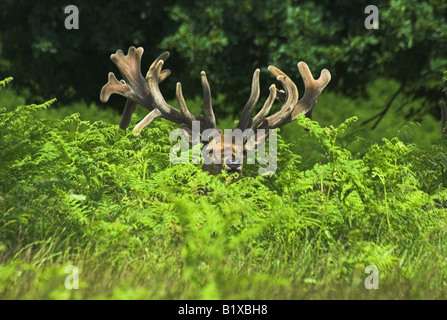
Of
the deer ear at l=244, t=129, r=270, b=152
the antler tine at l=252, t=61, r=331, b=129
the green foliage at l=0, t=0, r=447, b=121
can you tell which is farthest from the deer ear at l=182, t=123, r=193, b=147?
the green foliage at l=0, t=0, r=447, b=121

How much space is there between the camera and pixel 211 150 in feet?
25.1

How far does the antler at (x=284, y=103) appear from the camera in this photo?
8188mm

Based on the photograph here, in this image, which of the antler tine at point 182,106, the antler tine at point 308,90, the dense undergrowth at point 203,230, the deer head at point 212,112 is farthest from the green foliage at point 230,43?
the dense undergrowth at point 203,230

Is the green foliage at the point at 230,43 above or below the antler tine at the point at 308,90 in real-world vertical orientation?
above

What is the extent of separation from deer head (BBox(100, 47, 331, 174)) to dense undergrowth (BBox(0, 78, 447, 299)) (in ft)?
1.83

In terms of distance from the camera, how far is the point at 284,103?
8766 millimetres

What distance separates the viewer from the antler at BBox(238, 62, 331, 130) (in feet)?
26.9

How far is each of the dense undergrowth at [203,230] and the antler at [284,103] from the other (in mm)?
1134

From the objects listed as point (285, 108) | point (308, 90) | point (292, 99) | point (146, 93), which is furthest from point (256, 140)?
point (146, 93)

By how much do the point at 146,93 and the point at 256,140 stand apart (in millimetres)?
1740

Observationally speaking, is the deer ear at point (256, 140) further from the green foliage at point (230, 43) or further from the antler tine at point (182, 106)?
the green foliage at point (230, 43)
